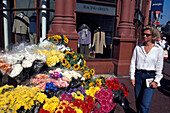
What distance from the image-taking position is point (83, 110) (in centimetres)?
190

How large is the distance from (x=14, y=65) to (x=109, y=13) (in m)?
5.26

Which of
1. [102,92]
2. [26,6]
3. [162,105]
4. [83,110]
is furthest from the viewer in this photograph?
[26,6]

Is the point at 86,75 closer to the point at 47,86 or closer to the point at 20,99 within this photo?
the point at 47,86

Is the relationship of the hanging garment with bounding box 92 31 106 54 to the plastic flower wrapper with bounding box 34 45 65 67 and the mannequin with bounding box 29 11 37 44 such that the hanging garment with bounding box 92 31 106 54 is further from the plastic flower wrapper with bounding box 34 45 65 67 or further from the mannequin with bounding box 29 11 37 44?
the plastic flower wrapper with bounding box 34 45 65 67

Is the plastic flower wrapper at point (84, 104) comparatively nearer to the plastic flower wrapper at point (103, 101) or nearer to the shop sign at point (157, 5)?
the plastic flower wrapper at point (103, 101)

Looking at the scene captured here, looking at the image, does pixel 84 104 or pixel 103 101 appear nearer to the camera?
pixel 84 104

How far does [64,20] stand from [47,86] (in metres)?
3.85

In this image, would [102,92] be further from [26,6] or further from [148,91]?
[26,6]

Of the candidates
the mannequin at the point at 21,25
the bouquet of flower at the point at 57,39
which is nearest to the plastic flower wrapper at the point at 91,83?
the bouquet of flower at the point at 57,39

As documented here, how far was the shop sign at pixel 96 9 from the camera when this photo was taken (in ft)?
19.2

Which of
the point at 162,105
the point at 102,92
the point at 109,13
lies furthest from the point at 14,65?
the point at 109,13

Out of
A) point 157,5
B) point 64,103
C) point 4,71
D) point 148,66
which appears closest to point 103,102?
point 64,103

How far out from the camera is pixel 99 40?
22.7 ft

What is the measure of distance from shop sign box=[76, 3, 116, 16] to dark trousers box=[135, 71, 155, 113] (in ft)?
13.5
